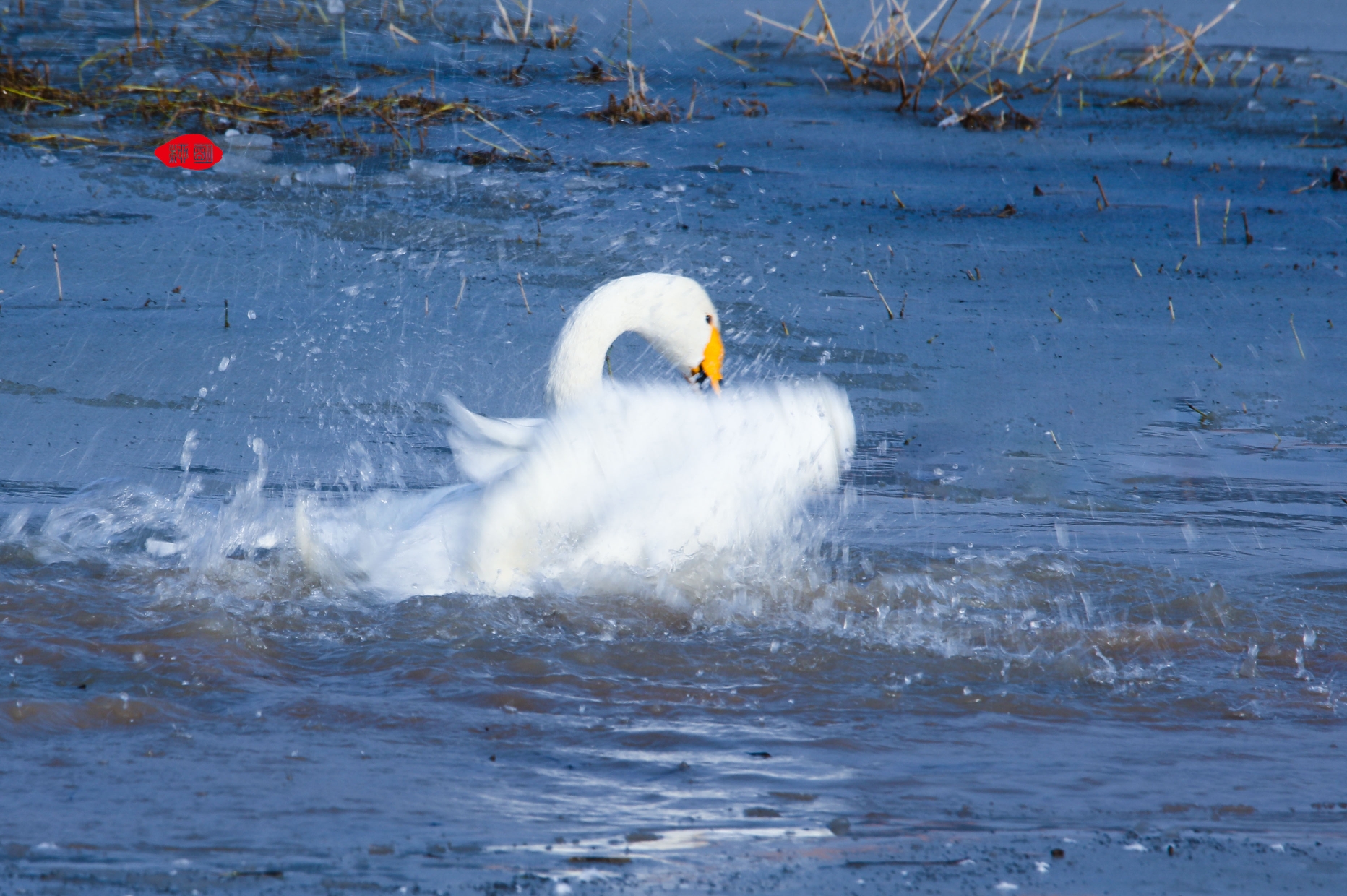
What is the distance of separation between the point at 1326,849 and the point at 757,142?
7.46 meters

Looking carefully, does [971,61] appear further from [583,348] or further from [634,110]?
[583,348]

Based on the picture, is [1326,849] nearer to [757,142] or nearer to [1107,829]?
[1107,829]

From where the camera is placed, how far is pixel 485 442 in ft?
12.3

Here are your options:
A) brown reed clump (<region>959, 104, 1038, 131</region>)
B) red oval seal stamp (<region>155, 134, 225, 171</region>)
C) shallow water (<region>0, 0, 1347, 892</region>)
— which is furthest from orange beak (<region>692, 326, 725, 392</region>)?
brown reed clump (<region>959, 104, 1038, 131</region>)

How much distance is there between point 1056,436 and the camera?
17.5 feet

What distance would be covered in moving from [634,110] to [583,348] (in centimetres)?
556

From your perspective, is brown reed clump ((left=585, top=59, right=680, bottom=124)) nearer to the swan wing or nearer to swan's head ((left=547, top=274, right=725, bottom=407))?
swan's head ((left=547, top=274, right=725, bottom=407))

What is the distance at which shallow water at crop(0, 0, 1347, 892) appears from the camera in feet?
8.41

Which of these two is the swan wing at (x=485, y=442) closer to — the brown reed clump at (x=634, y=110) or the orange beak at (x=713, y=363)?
the orange beak at (x=713, y=363)

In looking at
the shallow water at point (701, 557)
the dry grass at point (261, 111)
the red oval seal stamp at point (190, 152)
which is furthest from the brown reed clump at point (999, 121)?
the red oval seal stamp at point (190, 152)

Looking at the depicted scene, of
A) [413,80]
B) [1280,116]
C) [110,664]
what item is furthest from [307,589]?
[1280,116]

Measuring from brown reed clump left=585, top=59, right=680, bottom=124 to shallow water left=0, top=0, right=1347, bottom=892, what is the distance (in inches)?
3.5

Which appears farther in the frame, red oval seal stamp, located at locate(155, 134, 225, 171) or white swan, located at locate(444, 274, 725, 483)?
red oval seal stamp, located at locate(155, 134, 225, 171)

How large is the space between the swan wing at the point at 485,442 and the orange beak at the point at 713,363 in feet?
2.28
